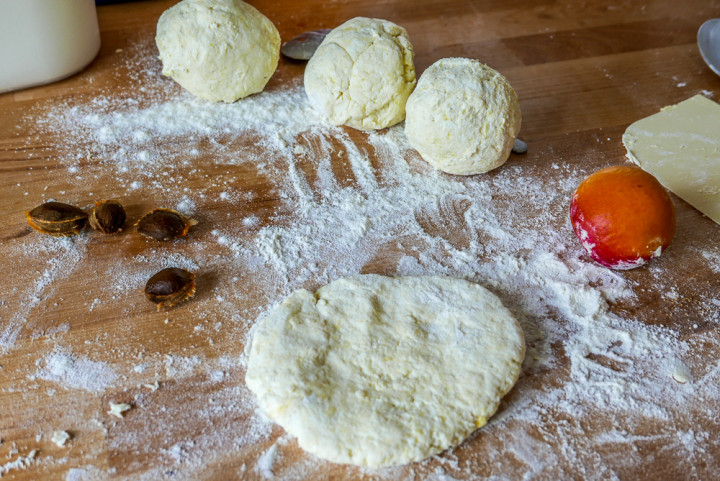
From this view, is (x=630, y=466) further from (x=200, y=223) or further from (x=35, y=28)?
(x=35, y=28)

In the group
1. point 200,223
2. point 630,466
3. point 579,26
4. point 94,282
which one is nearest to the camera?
point 630,466

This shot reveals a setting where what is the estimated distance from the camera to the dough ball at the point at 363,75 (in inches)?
61.5

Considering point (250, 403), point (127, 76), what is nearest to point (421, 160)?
point (250, 403)

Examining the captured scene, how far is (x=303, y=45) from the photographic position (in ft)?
6.23

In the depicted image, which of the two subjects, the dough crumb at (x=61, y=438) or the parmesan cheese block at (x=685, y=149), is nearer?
the dough crumb at (x=61, y=438)

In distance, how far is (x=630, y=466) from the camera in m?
1.07

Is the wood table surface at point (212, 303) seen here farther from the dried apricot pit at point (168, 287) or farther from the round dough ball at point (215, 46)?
the round dough ball at point (215, 46)

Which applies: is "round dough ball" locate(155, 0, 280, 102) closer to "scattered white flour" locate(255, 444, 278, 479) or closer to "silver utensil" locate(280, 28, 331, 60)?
"silver utensil" locate(280, 28, 331, 60)

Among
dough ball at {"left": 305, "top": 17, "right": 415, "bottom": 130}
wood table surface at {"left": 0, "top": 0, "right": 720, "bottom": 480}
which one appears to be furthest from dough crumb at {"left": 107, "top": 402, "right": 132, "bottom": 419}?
dough ball at {"left": 305, "top": 17, "right": 415, "bottom": 130}

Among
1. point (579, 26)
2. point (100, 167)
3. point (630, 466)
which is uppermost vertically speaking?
point (579, 26)

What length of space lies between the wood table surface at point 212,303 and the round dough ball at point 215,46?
6.7 inches

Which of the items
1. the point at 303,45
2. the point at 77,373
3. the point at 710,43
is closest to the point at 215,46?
the point at 303,45

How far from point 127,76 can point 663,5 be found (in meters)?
1.86

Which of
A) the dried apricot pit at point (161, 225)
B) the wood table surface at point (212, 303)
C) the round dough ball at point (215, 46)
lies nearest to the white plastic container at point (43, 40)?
the wood table surface at point (212, 303)
